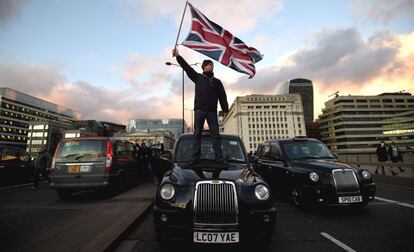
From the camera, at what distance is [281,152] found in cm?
680

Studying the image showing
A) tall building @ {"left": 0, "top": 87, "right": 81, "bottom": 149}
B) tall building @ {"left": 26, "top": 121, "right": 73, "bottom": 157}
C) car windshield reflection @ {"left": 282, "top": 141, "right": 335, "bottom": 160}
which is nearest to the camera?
car windshield reflection @ {"left": 282, "top": 141, "right": 335, "bottom": 160}

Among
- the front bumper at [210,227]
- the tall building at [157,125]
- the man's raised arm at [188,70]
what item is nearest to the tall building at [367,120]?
the tall building at [157,125]

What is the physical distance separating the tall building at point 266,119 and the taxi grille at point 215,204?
134m

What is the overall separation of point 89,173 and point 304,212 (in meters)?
5.77

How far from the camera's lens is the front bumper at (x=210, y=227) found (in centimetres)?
290

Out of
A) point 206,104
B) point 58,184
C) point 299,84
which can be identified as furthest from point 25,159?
point 299,84

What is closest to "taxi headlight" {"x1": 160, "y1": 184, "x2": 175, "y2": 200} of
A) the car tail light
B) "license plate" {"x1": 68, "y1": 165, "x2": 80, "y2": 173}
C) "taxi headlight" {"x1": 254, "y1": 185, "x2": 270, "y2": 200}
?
"taxi headlight" {"x1": 254, "y1": 185, "x2": 270, "y2": 200}

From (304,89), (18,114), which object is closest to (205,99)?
(18,114)

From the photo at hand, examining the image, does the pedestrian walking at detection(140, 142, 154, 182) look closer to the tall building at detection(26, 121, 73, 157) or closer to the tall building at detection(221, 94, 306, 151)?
the tall building at detection(26, 121, 73, 157)

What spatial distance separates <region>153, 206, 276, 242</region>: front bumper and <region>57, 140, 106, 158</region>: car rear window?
4.84 metres

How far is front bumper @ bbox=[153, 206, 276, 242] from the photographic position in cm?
290

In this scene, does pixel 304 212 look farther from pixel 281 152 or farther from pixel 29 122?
pixel 29 122

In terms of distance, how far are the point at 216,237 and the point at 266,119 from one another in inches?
5557

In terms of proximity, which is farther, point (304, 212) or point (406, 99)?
point (406, 99)
